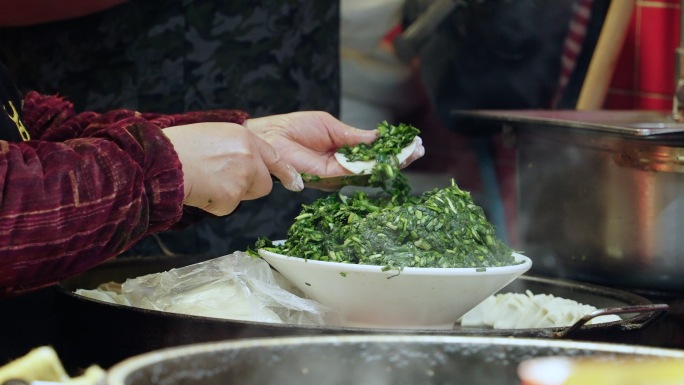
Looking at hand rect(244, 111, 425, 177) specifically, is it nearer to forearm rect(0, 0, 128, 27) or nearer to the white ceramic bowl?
the white ceramic bowl

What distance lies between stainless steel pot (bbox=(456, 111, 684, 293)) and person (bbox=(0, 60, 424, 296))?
0.76 metres

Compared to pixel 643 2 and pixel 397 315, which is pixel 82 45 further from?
pixel 643 2

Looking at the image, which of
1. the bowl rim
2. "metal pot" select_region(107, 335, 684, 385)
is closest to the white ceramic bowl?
the bowl rim

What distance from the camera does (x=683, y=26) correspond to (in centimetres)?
244

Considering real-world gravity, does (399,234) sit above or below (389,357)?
below

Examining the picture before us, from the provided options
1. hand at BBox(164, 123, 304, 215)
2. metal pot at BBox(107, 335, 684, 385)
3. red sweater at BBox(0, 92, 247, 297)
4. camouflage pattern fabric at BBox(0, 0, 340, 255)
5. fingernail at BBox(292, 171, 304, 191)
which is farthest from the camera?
camouflage pattern fabric at BBox(0, 0, 340, 255)

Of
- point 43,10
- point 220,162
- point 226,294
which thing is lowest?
point 226,294

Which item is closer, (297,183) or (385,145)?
(297,183)

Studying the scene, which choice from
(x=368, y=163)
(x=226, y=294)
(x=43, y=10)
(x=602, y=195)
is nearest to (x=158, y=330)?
(x=226, y=294)

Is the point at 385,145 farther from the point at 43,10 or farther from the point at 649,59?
the point at 649,59

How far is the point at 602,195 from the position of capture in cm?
219

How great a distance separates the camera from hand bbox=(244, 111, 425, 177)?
2.05 m

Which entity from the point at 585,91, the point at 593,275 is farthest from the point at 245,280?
the point at 585,91

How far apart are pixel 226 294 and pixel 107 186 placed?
1.20ft
